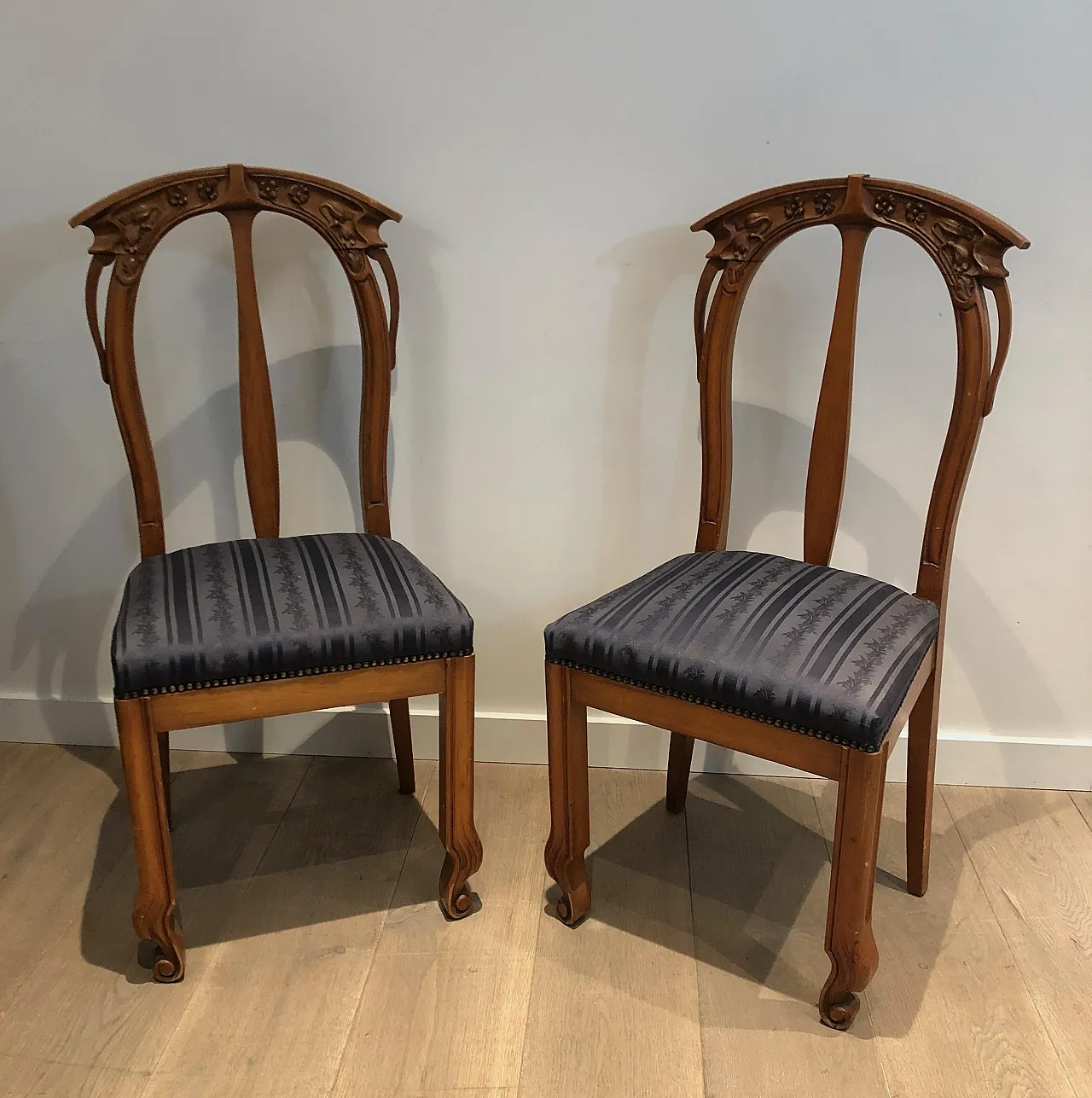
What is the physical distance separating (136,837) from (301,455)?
0.73 m

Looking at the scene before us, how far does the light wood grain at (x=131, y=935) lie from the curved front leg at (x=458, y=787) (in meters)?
0.35

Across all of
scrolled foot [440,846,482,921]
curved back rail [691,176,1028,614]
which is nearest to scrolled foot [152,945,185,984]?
scrolled foot [440,846,482,921]

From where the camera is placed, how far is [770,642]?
4.07 ft

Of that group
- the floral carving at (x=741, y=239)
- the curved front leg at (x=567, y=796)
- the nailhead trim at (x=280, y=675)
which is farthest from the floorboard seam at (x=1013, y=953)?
the floral carving at (x=741, y=239)

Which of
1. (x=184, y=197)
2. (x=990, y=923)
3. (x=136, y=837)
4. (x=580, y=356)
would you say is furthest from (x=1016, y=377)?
(x=136, y=837)

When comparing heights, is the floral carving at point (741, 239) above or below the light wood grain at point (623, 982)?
above

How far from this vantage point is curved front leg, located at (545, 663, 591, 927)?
1370 mm

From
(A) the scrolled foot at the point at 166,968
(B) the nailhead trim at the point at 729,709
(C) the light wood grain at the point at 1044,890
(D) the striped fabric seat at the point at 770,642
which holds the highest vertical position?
(D) the striped fabric seat at the point at 770,642

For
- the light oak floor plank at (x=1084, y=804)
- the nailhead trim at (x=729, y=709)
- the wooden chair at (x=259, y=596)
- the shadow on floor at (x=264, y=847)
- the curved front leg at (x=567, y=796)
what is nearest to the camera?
the nailhead trim at (x=729, y=709)

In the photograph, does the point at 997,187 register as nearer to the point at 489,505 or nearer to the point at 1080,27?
the point at 1080,27

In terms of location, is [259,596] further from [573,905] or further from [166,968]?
[573,905]

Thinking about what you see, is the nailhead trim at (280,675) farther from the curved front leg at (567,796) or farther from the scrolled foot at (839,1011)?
the scrolled foot at (839,1011)

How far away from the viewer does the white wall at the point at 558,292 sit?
1.51 m

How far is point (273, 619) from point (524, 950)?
0.60 meters
